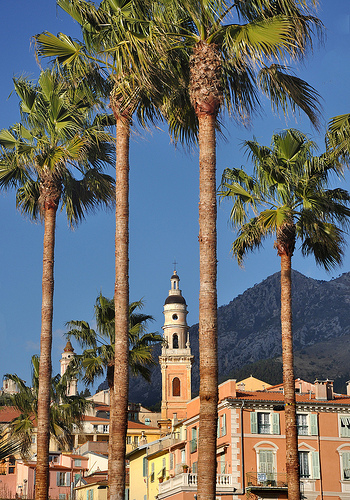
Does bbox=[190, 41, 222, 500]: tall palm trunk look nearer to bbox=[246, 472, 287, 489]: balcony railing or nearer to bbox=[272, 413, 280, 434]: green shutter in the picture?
bbox=[246, 472, 287, 489]: balcony railing

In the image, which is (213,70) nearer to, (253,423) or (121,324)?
(121,324)

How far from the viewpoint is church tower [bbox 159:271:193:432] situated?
121625mm

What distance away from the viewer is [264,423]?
Result: 52750 mm

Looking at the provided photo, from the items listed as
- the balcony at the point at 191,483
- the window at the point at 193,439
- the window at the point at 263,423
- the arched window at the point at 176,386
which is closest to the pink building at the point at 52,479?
the window at the point at 193,439

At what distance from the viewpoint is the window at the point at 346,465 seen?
52.2 meters

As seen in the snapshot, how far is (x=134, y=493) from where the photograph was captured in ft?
217

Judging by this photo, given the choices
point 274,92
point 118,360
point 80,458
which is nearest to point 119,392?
point 118,360

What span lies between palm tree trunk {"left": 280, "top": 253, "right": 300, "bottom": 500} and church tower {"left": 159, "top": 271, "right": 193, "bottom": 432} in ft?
311

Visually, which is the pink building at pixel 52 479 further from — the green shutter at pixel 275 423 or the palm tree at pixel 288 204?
the palm tree at pixel 288 204

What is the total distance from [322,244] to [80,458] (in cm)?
5901

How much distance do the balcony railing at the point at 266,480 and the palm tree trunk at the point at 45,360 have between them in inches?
1180

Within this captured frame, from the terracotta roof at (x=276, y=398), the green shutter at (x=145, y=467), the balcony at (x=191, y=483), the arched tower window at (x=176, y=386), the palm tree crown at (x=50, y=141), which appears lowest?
the balcony at (x=191, y=483)

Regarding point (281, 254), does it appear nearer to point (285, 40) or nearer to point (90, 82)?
point (90, 82)

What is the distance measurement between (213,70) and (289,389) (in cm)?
1234
